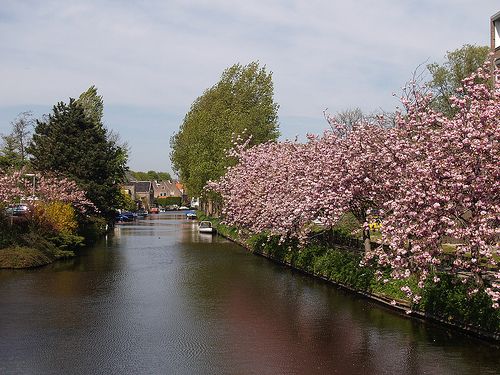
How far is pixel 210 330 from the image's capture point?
1772 cm

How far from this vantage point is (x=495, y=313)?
15.7m

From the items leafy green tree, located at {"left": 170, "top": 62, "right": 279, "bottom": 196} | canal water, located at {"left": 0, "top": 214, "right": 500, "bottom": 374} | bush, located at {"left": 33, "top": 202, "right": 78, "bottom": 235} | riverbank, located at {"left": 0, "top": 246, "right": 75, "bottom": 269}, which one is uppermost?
leafy green tree, located at {"left": 170, "top": 62, "right": 279, "bottom": 196}

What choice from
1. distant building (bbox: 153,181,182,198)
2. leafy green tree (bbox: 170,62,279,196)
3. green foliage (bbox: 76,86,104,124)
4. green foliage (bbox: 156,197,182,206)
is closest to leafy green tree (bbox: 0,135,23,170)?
green foliage (bbox: 76,86,104,124)

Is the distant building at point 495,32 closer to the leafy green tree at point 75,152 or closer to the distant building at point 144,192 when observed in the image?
the leafy green tree at point 75,152

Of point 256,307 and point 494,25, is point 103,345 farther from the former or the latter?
point 494,25

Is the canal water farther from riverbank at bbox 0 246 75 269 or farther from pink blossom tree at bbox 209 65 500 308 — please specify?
pink blossom tree at bbox 209 65 500 308

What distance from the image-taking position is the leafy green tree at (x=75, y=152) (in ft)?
171

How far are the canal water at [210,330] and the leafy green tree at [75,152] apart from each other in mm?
22522

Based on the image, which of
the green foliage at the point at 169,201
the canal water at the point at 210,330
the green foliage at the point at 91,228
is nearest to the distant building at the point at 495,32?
the canal water at the point at 210,330

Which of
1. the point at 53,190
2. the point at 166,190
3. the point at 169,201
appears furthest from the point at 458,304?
the point at 166,190

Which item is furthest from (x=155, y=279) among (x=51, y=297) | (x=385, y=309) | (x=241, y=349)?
(x=241, y=349)

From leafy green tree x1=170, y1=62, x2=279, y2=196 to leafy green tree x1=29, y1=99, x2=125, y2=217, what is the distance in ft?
29.6

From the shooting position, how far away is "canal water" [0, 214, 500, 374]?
46.1ft

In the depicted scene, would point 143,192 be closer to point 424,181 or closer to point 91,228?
point 91,228
